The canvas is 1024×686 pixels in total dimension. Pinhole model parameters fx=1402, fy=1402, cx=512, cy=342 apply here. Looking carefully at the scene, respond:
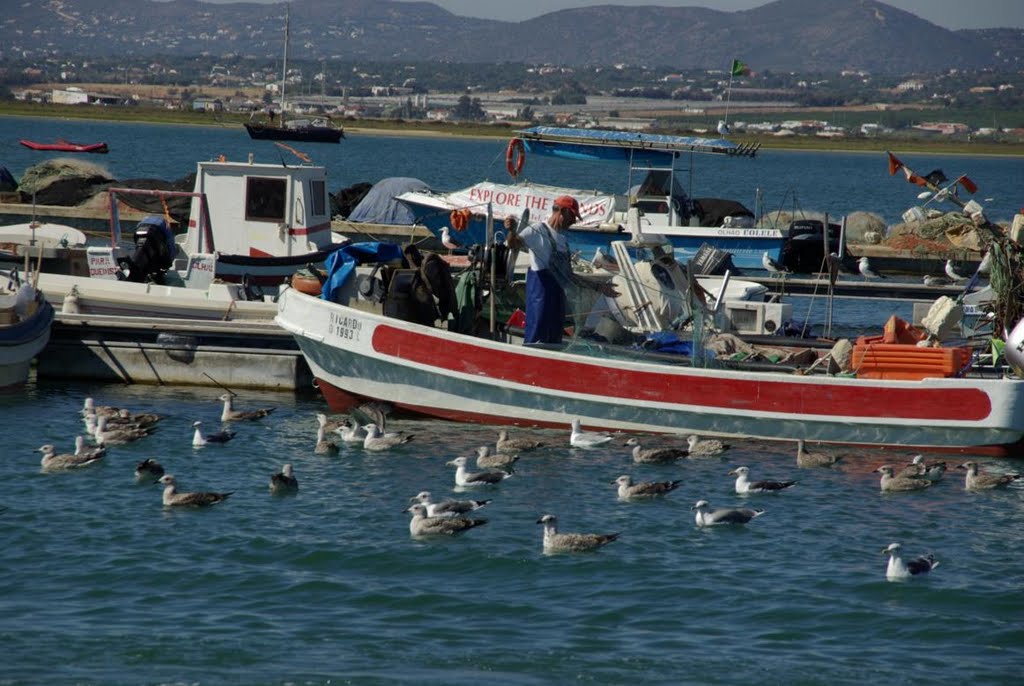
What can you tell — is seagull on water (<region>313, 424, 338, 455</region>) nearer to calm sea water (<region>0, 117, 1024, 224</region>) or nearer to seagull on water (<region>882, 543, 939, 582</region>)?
seagull on water (<region>882, 543, 939, 582</region>)

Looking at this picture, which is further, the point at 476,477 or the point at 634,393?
the point at 634,393

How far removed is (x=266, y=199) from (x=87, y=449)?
313 inches

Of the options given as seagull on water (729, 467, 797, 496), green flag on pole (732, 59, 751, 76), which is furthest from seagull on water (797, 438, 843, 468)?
green flag on pole (732, 59, 751, 76)

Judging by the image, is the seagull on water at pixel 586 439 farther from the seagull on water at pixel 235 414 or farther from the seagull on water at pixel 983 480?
the seagull on water at pixel 235 414

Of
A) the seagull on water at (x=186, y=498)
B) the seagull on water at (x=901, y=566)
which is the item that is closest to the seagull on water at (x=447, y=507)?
the seagull on water at (x=186, y=498)

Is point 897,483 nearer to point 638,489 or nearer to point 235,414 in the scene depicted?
point 638,489

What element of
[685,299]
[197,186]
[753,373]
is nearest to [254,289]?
[197,186]

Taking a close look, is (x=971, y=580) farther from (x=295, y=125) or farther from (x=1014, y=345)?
(x=295, y=125)

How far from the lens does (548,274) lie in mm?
18625

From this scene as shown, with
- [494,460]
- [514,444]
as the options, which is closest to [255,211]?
[514,444]

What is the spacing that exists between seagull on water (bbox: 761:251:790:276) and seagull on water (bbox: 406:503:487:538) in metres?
21.1

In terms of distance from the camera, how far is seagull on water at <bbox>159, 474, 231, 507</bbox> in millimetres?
15633

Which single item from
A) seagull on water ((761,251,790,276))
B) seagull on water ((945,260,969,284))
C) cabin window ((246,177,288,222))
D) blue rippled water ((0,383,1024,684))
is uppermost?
cabin window ((246,177,288,222))

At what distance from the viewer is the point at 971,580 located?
1385 cm
